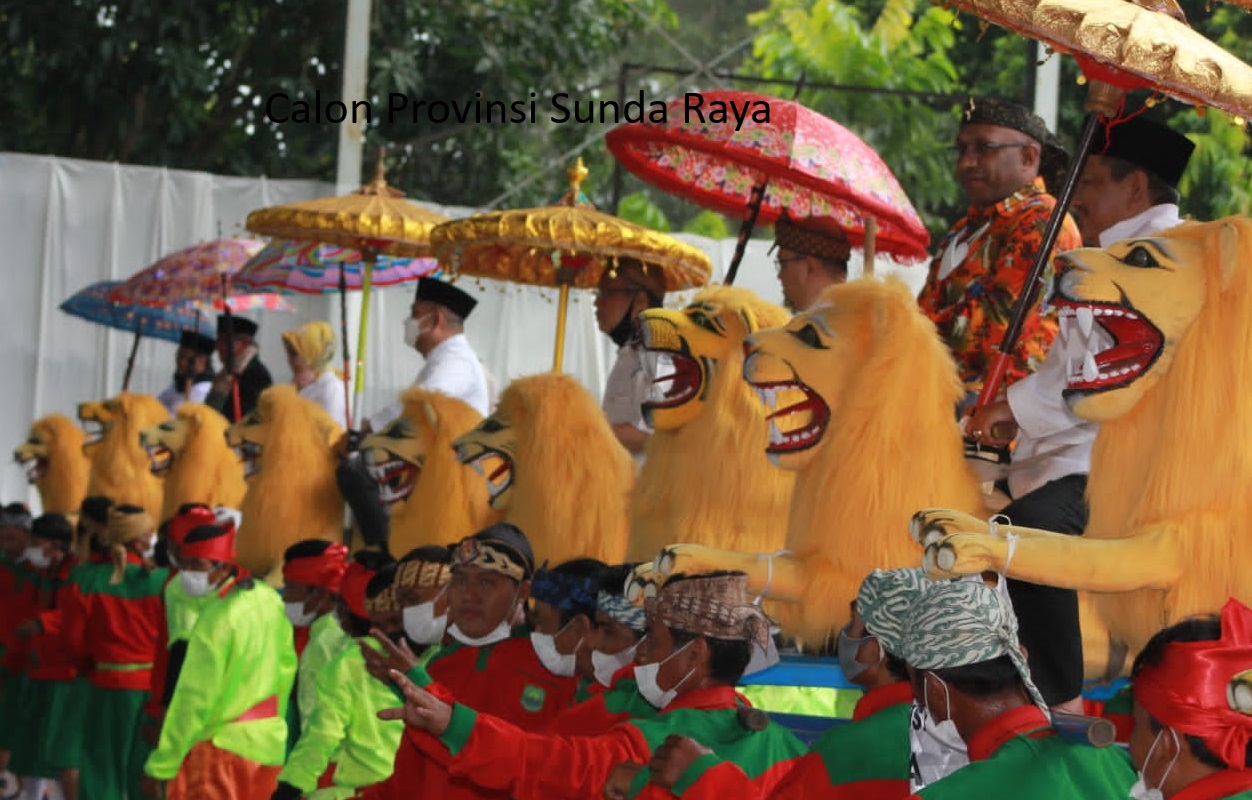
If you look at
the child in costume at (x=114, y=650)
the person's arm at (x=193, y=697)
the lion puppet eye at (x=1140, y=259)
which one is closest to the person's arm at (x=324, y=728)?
the person's arm at (x=193, y=697)

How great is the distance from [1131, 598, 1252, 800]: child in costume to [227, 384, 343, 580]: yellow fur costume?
569cm

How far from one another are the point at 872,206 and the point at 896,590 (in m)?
2.84

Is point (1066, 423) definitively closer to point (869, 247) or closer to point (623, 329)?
point (869, 247)

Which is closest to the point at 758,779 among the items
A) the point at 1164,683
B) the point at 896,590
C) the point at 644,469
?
the point at 896,590

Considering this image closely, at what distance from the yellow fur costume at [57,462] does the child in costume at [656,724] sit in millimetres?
7068

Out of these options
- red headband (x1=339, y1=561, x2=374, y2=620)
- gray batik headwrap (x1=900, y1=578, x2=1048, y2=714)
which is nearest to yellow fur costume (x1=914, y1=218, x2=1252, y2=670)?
gray batik headwrap (x1=900, y1=578, x2=1048, y2=714)

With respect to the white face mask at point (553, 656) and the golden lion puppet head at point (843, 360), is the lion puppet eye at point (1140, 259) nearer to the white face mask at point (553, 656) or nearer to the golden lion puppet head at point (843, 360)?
the golden lion puppet head at point (843, 360)

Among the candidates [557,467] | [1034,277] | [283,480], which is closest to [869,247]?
[1034,277]

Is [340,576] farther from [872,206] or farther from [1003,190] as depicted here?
[1003,190]

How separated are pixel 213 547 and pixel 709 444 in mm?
2698

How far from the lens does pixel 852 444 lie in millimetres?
4512

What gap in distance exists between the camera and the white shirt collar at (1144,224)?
435 cm

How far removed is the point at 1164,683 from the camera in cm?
272

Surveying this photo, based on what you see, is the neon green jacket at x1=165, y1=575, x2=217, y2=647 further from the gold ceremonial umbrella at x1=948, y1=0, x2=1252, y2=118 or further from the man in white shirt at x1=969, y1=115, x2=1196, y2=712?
the gold ceremonial umbrella at x1=948, y1=0, x2=1252, y2=118
